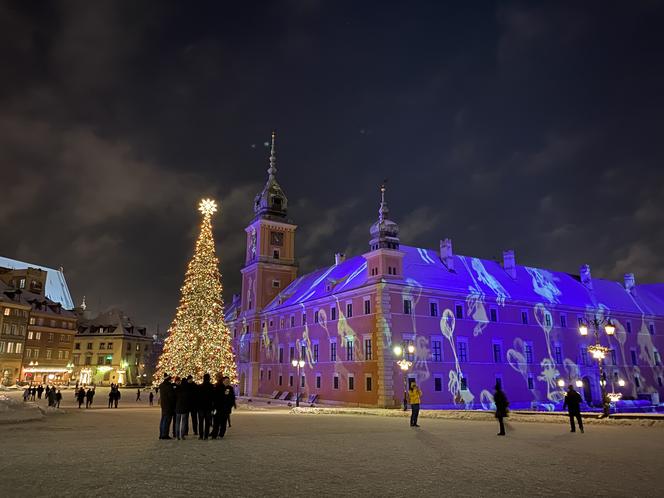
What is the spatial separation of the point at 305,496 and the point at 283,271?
5925 centimetres

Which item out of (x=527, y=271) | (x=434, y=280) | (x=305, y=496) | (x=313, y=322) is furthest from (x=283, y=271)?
(x=305, y=496)

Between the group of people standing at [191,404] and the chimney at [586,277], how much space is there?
57938 millimetres

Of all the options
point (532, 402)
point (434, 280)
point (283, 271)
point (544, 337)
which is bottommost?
point (532, 402)

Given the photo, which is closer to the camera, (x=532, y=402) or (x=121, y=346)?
(x=532, y=402)

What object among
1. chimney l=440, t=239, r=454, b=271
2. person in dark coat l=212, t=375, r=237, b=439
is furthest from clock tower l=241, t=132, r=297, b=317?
person in dark coat l=212, t=375, r=237, b=439

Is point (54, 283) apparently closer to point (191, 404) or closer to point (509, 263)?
point (509, 263)

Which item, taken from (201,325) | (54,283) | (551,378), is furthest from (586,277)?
(54,283)

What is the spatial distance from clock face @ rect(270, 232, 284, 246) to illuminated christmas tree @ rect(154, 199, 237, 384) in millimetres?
31185

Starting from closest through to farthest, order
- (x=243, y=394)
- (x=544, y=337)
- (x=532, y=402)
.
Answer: (x=532, y=402)
(x=544, y=337)
(x=243, y=394)

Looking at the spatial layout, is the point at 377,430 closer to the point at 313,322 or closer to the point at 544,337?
the point at 313,322

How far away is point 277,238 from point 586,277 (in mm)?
39670

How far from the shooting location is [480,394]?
44.5 m

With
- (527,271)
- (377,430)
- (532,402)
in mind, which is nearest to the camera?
(377,430)

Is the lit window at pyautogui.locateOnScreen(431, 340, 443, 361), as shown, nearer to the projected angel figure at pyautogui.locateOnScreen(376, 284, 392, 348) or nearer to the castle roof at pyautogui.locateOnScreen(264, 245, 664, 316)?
the projected angel figure at pyautogui.locateOnScreen(376, 284, 392, 348)
